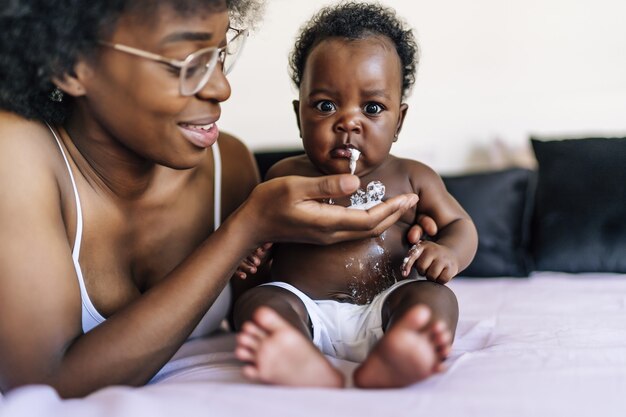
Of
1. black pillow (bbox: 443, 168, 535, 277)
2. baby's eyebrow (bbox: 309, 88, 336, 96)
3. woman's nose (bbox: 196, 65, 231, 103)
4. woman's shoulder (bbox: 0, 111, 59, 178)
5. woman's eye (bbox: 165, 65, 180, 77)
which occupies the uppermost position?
woman's eye (bbox: 165, 65, 180, 77)

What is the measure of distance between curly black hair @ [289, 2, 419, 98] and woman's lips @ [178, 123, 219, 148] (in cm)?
38

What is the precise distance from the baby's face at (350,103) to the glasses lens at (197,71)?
310 mm

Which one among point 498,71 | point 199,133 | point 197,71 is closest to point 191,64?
point 197,71

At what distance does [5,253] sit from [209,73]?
474mm

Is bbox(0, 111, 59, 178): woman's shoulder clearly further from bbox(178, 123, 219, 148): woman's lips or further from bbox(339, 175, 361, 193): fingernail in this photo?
bbox(339, 175, 361, 193): fingernail

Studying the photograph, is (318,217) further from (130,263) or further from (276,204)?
(130,263)

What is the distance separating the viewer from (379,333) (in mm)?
1294

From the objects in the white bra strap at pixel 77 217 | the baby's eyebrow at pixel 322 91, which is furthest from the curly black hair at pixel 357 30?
the white bra strap at pixel 77 217

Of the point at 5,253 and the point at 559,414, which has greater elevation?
the point at 5,253

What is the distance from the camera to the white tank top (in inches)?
50.2

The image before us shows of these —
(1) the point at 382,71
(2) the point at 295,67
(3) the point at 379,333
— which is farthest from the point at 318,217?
(2) the point at 295,67

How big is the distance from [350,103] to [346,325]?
0.48m

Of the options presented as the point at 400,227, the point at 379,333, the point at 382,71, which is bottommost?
the point at 379,333

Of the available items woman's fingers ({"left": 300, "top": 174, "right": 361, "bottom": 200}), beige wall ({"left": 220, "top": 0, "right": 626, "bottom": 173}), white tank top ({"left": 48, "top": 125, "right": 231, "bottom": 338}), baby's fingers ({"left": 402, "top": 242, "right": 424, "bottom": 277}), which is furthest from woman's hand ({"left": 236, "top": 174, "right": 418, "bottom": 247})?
beige wall ({"left": 220, "top": 0, "right": 626, "bottom": 173})
